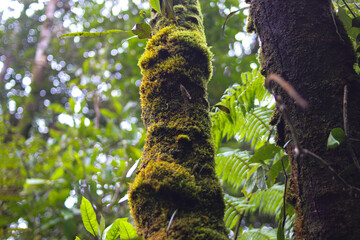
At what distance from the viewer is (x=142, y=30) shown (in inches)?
48.0

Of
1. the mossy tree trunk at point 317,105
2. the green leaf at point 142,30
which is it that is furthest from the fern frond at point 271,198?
the green leaf at point 142,30

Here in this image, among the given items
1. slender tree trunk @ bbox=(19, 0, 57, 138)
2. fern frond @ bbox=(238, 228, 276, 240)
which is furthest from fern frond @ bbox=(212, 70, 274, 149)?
slender tree trunk @ bbox=(19, 0, 57, 138)

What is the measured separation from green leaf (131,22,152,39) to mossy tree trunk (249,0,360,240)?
496 millimetres

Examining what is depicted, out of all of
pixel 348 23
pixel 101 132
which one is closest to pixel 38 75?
pixel 101 132

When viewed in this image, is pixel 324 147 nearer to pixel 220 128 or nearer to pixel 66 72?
pixel 220 128

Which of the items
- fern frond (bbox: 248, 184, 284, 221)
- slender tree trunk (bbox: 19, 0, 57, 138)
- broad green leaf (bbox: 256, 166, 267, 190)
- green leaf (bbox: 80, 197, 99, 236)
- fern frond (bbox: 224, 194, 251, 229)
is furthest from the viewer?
slender tree trunk (bbox: 19, 0, 57, 138)

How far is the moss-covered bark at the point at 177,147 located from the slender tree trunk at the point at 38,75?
201 inches

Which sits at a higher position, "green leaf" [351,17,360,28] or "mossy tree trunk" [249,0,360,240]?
"green leaf" [351,17,360,28]

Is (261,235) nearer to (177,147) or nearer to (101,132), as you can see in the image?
(177,147)

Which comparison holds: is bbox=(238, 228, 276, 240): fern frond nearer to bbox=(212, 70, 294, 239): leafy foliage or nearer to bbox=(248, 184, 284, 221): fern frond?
bbox=(212, 70, 294, 239): leafy foliage

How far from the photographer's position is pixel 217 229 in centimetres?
74

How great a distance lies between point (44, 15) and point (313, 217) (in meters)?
8.60

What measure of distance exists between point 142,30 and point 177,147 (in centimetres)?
62

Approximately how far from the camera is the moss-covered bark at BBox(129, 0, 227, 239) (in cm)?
75
